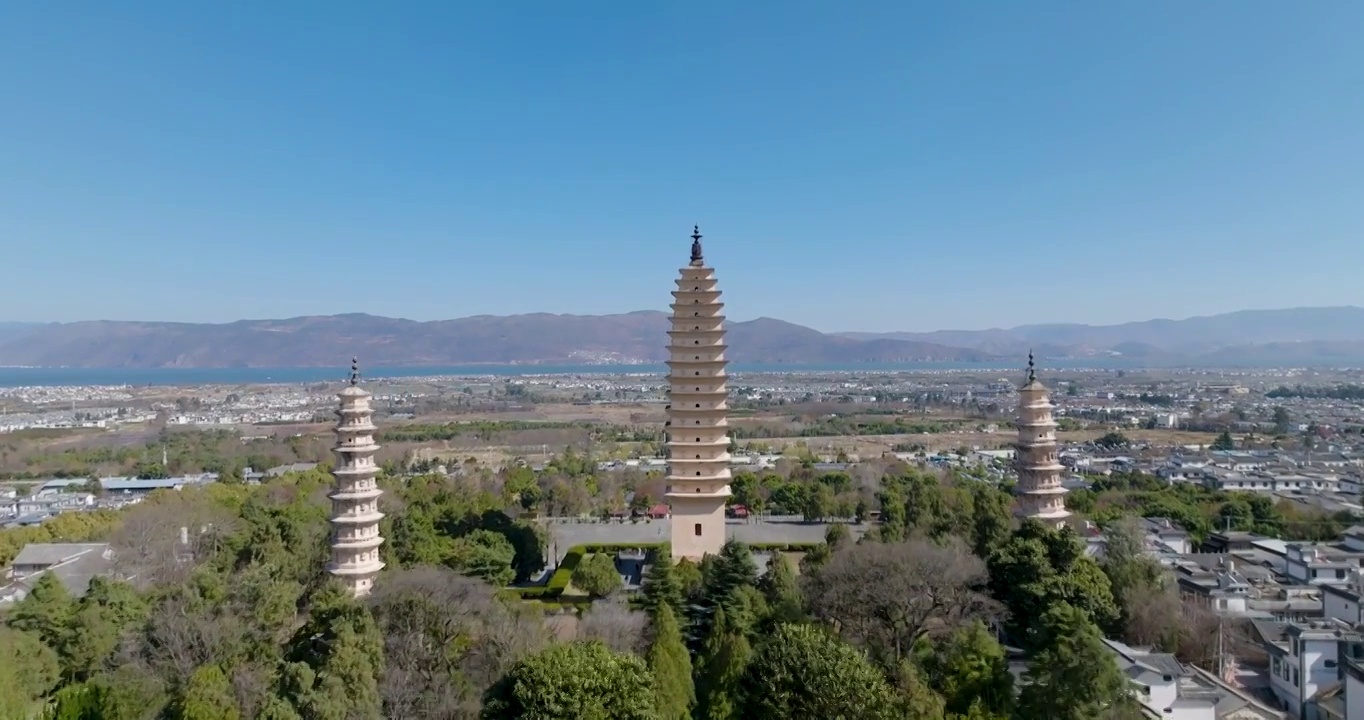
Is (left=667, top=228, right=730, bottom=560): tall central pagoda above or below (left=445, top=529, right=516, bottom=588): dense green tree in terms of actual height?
above

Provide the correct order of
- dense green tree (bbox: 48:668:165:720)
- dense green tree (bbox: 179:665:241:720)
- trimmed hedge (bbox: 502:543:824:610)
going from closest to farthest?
1. dense green tree (bbox: 179:665:241:720)
2. dense green tree (bbox: 48:668:165:720)
3. trimmed hedge (bbox: 502:543:824:610)

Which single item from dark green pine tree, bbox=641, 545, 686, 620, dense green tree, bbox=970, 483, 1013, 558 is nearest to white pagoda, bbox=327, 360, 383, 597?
dark green pine tree, bbox=641, 545, 686, 620

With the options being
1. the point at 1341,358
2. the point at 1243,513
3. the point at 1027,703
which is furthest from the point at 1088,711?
the point at 1341,358

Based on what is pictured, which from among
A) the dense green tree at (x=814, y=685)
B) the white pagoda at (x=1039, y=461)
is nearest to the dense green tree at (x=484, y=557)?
the dense green tree at (x=814, y=685)

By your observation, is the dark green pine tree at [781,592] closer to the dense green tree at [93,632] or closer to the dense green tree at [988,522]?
the dense green tree at [988,522]

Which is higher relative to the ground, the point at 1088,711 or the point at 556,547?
the point at 1088,711

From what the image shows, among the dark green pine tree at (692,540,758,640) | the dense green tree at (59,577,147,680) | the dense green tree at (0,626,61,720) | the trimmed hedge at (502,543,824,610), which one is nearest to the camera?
the dense green tree at (0,626,61,720)

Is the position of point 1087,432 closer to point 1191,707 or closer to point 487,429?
point 487,429

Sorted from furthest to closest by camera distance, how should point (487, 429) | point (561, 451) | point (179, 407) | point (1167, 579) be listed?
point (179, 407), point (487, 429), point (561, 451), point (1167, 579)

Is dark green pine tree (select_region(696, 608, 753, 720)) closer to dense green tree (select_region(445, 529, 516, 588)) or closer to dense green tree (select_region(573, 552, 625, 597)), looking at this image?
dense green tree (select_region(573, 552, 625, 597))
